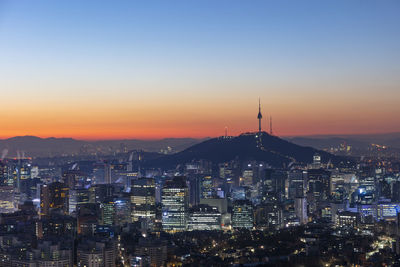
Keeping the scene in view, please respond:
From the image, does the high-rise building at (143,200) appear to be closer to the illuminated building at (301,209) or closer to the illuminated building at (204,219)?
the illuminated building at (204,219)

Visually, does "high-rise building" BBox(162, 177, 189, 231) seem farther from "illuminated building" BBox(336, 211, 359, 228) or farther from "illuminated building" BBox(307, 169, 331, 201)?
"illuminated building" BBox(307, 169, 331, 201)

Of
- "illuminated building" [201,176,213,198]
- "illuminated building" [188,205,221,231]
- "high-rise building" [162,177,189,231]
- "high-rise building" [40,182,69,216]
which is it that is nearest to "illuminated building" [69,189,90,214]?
"high-rise building" [40,182,69,216]

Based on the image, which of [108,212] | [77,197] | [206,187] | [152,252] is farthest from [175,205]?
[152,252]

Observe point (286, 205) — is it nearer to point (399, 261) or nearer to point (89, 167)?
point (399, 261)

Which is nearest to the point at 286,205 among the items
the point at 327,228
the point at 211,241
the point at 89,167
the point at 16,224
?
the point at 327,228

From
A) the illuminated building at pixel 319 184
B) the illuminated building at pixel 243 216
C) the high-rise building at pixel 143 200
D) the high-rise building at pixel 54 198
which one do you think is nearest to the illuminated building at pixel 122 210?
the high-rise building at pixel 143 200

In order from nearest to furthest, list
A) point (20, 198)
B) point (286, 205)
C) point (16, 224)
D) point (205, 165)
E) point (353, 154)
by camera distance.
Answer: point (16, 224) < point (286, 205) < point (20, 198) < point (205, 165) < point (353, 154)
